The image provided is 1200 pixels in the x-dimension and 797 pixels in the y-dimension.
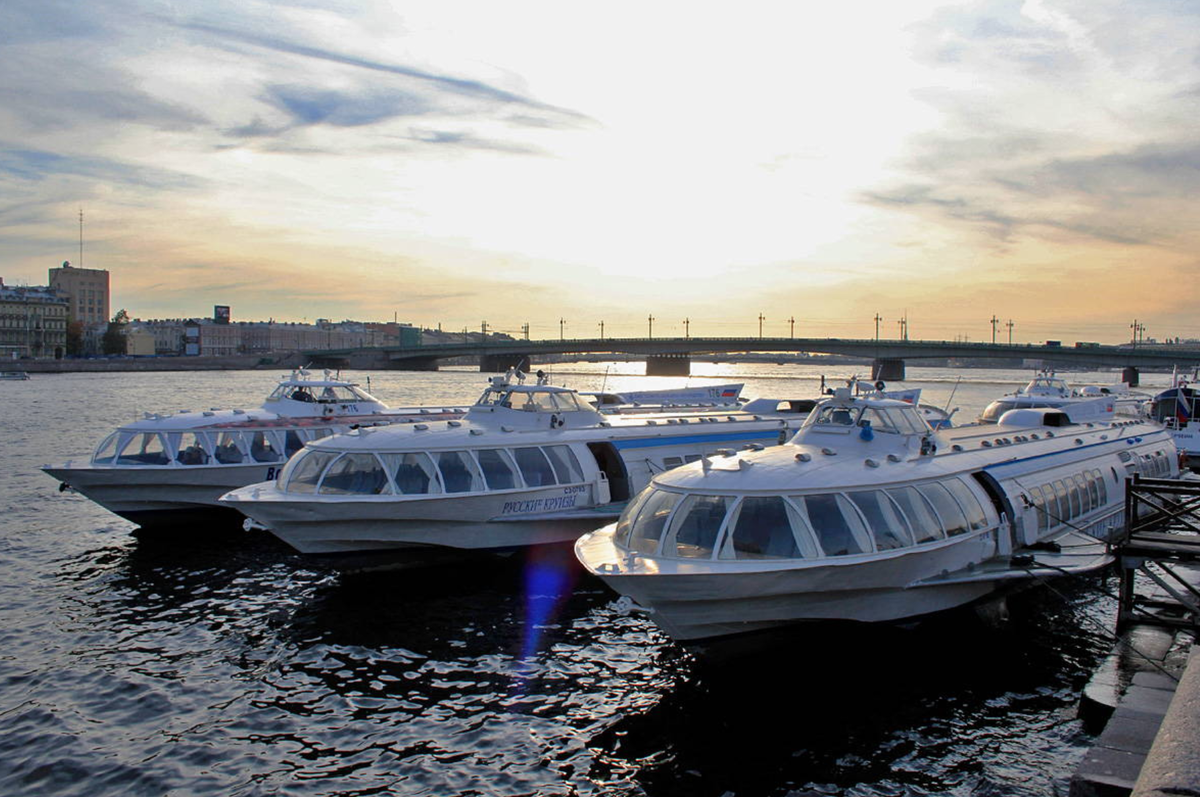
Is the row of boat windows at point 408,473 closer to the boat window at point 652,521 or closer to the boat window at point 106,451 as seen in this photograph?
the boat window at point 652,521

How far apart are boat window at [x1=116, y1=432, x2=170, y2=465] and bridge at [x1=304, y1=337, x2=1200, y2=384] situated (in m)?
63.9

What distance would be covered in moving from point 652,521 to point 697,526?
863mm

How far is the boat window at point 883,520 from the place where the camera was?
15195 millimetres

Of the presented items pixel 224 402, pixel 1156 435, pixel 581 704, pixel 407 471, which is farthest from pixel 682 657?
pixel 224 402

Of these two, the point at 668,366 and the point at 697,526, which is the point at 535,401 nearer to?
the point at 697,526

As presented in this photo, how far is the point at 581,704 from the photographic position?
15305mm

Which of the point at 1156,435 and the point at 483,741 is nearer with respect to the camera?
the point at 483,741

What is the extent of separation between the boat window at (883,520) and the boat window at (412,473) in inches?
415

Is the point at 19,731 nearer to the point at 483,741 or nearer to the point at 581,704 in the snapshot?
the point at 483,741

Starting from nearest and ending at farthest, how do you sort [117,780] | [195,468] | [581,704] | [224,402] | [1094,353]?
[117,780] → [581,704] → [195,468] → [224,402] → [1094,353]

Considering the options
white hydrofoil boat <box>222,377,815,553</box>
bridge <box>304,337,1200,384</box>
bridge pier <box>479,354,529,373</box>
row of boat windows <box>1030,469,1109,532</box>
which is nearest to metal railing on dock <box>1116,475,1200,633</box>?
row of boat windows <box>1030,469,1109,532</box>

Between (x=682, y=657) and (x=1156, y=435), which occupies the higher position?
(x=1156, y=435)

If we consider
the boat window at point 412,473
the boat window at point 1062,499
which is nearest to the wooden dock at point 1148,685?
the boat window at point 1062,499

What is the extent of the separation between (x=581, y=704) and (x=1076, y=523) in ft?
45.0
